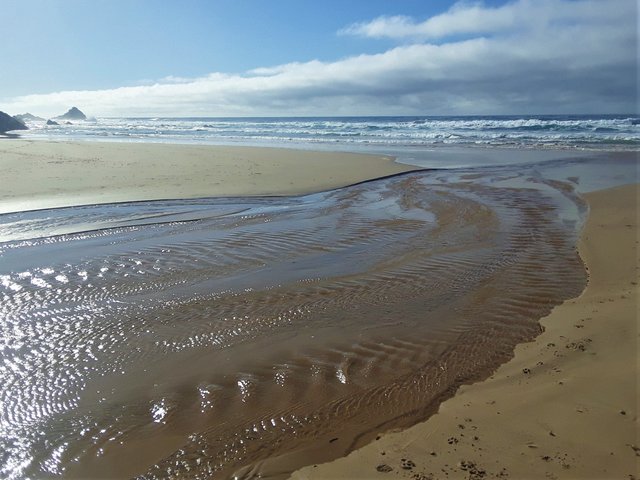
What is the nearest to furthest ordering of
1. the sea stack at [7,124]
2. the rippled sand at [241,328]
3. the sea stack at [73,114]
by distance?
the rippled sand at [241,328], the sea stack at [7,124], the sea stack at [73,114]

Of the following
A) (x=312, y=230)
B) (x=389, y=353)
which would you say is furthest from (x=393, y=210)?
(x=389, y=353)

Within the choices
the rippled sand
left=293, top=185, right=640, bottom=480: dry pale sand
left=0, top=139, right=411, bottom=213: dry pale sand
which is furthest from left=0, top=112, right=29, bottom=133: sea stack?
left=293, top=185, right=640, bottom=480: dry pale sand

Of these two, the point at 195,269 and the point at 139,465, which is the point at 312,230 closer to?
the point at 195,269

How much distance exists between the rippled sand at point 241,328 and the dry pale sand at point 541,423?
0.23 metres

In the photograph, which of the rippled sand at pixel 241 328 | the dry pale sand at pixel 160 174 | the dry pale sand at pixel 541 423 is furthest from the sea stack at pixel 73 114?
the dry pale sand at pixel 541 423

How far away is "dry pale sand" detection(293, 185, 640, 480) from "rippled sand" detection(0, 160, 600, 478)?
0.23m

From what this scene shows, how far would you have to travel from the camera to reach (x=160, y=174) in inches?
653

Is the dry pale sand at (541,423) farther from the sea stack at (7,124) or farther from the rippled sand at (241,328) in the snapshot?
the sea stack at (7,124)

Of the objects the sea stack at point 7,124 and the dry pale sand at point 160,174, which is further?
the sea stack at point 7,124

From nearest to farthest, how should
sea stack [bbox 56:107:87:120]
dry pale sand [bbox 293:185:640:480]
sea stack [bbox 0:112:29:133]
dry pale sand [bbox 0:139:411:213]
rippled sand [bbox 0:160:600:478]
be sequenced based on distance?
1. dry pale sand [bbox 293:185:640:480]
2. rippled sand [bbox 0:160:600:478]
3. dry pale sand [bbox 0:139:411:213]
4. sea stack [bbox 0:112:29:133]
5. sea stack [bbox 56:107:87:120]

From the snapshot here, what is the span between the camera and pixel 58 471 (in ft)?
10.4

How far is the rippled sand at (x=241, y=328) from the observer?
349 cm

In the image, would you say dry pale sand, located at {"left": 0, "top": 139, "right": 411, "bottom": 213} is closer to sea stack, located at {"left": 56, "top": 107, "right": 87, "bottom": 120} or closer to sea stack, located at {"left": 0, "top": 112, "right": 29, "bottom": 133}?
sea stack, located at {"left": 0, "top": 112, "right": 29, "bottom": 133}

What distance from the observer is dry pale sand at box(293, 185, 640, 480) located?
301cm
